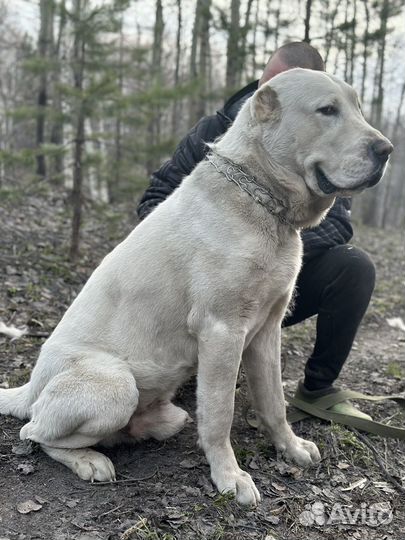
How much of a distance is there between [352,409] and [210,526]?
57.5 inches

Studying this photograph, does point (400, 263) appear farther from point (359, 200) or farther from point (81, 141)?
point (359, 200)

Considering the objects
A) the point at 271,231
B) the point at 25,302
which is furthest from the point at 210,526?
the point at 25,302

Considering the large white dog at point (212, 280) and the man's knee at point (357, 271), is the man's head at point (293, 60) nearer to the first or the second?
the large white dog at point (212, 280)

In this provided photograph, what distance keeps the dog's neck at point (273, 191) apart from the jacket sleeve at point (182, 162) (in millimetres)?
1321

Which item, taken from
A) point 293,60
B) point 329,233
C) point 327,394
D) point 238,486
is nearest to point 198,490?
point 238,486

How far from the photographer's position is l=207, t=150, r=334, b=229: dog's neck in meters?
2.58

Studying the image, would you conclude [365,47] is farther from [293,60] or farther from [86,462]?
[86,462]

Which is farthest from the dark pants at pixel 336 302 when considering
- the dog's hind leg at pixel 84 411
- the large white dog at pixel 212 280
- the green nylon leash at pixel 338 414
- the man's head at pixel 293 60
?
the dog's hind leg at pixel 84 411

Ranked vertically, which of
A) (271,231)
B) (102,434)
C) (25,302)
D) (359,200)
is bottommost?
(359,200)

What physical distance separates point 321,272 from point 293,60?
148 centimetres

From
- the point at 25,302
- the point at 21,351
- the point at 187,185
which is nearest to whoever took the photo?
the point at 187,185

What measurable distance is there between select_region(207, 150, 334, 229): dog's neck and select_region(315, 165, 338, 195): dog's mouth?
97 millimetres

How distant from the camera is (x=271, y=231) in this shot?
2551mm

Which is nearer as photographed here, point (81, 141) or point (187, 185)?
point (187, 185)
